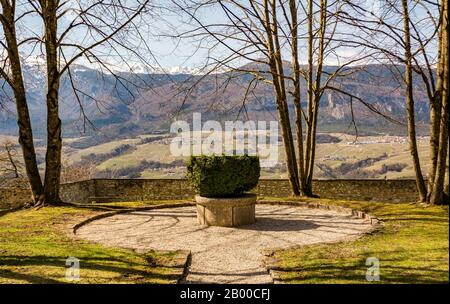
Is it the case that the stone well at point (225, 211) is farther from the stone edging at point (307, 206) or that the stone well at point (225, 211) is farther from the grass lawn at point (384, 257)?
the grass lawn at point (384, 257)

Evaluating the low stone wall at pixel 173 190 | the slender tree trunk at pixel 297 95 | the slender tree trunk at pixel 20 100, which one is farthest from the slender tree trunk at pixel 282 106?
the slender tree trunk at pixel 20 100

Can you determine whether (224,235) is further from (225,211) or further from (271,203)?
(271,203)

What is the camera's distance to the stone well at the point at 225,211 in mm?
10242

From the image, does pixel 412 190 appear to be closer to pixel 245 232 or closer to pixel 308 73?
pixel 308 73

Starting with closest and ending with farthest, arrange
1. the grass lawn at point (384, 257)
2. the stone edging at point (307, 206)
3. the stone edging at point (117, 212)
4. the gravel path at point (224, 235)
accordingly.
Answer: the grass lawn at point (384, 257) < the stone edging at point (307, 206) < the gravel path at point (224, 235) < the stone edging at point (117, 212)

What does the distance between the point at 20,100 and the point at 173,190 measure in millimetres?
7172

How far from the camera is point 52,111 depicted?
14.0 meters

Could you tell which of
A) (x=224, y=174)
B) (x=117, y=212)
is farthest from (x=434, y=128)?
(x=117, y=212)

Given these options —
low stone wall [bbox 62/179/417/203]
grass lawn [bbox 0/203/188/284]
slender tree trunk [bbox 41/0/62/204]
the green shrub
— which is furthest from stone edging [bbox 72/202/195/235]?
low stone wall [bbox 62/179/417/203]

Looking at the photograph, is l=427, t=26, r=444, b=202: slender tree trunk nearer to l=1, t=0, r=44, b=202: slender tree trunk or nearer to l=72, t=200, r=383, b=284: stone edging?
l=72, t=200, r=383, b=284: stone edging

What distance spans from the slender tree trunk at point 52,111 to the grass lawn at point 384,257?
927 centimetres
